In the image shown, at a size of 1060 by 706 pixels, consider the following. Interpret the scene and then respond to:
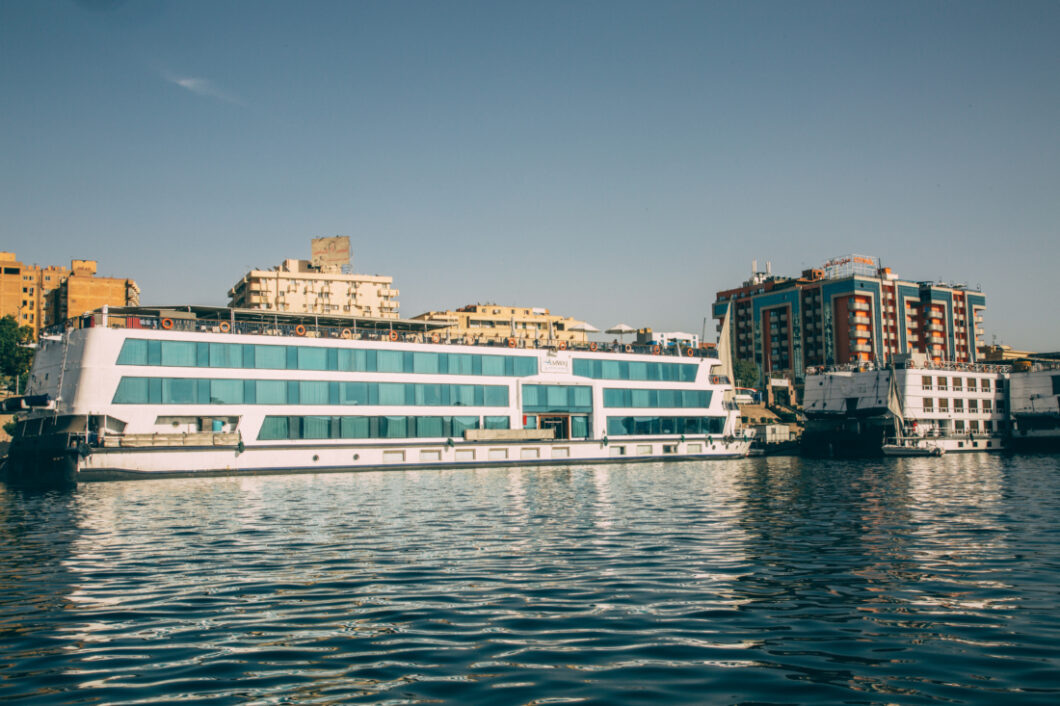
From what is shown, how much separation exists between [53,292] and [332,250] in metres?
57.6

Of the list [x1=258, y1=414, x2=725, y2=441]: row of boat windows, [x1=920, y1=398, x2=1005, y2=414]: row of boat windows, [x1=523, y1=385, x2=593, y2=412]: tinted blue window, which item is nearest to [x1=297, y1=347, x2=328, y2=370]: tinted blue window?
[x1=258, y1=414, x2=725, y2=441]: row of boat windows

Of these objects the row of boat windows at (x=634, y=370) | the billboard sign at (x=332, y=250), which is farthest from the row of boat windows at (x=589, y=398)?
the billboard sign at (x=332, y=250)

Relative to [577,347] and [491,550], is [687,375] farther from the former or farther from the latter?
[491,550]

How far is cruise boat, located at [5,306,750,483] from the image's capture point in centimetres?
4728

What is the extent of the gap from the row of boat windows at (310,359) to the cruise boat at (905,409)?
119ft

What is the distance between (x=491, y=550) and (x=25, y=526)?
15346 millimetres

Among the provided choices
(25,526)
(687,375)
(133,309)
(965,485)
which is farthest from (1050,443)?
(25,526)

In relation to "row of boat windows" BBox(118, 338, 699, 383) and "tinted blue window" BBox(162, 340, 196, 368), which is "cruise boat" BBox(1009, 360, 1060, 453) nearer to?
"row of boat windows" BBox(118, 338, 699, 383)

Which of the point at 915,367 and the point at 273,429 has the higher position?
the point at 915,367

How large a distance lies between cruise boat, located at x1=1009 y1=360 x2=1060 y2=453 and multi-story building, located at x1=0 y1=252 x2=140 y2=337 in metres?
128

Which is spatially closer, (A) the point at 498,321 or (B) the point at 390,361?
(B) the point at 390,361

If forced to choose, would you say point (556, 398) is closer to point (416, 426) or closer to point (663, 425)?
point (663, 425)

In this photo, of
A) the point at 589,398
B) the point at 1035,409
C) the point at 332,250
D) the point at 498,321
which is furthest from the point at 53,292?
the point at 1035,409

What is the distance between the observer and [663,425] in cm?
6994
